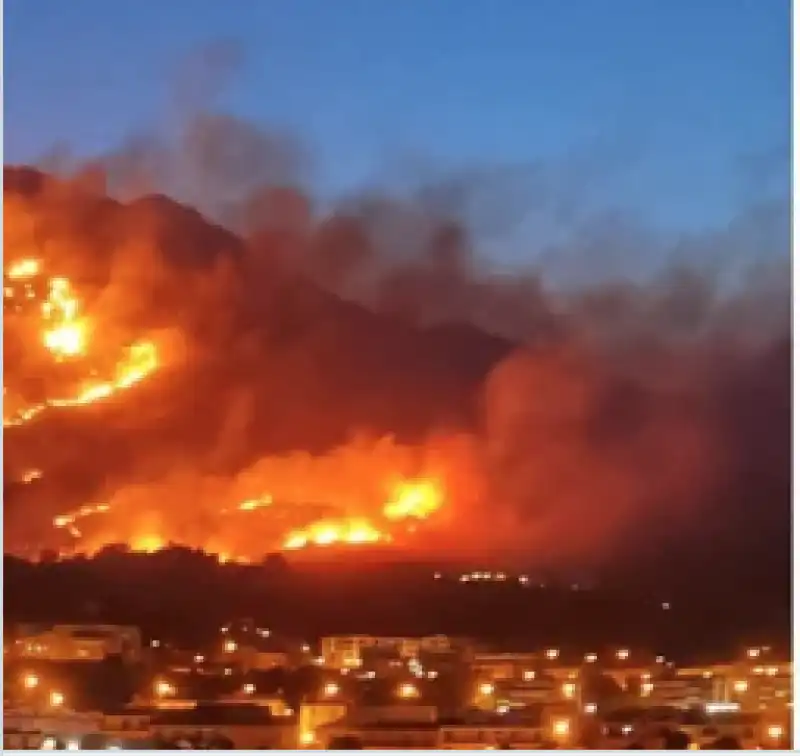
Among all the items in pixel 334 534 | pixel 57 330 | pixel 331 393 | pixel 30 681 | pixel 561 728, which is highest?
pixel 57 330

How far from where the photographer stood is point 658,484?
→ 1.70m

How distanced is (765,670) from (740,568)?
0.16 meters

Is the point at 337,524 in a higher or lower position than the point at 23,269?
lower

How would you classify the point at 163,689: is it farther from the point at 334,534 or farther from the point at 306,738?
the point at 334,534

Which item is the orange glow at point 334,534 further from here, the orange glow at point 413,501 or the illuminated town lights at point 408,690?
the illuminated town lights at point 408,690

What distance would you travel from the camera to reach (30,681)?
1682 millimetres

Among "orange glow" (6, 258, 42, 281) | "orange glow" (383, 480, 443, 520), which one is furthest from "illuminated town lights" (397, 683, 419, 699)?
"orange glow" (6, 258, 42, 281)

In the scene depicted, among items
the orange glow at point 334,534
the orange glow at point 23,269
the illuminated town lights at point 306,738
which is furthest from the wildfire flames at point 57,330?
the illuminated town lights at point 306,738

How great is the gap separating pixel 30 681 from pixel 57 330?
21.7 inches

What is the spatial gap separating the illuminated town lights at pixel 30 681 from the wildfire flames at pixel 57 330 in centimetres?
39

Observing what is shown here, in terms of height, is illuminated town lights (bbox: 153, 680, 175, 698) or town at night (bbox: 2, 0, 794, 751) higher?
town at night (bbox: 2, 0, 794, 751)

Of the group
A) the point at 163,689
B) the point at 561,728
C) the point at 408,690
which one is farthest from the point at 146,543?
the point at 561,728

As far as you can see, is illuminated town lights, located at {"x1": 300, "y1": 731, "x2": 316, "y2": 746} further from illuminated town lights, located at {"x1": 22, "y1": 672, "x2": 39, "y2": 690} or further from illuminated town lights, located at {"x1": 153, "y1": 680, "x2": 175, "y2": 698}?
illuminated town lights, located at {"x1": 22, "y1": 672, "x2": 39, "y2": 690}

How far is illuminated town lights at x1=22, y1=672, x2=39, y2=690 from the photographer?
66.2 inches
